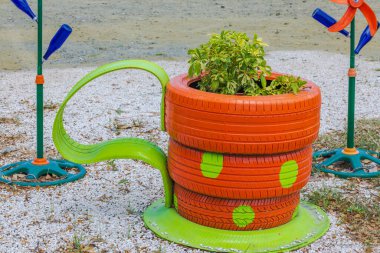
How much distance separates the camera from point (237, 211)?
3.93 m

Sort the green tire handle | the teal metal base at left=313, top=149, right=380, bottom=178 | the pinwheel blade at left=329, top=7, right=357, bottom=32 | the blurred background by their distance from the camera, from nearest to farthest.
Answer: the green tire handle → the pinwheel blade at left=329, top=7, right=357, bottom=32 → the teal metal base at left=313, top=149, right=380, bottom=178 → the blurred background

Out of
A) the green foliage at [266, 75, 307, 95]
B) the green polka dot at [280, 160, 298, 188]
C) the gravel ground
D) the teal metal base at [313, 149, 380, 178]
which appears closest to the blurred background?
the gravel ground

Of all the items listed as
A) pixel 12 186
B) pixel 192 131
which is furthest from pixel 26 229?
pixel 192 131

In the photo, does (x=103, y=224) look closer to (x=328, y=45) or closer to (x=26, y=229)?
(x=26, y=229)

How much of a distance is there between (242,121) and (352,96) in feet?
5.98

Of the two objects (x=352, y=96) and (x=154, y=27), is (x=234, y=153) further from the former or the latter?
(x=154, y=27)

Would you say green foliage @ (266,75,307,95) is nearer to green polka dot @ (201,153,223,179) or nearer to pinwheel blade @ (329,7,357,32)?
green polka dot @ (201,153,223,179)

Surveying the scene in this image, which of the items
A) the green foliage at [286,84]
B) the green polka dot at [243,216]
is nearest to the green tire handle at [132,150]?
the green polka dot at [243,216]

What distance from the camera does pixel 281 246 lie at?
392 centimetres

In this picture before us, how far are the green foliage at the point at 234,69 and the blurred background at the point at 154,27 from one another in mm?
5346

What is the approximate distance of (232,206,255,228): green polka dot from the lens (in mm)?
3928

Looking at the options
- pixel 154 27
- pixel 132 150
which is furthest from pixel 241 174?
pixel 154 27

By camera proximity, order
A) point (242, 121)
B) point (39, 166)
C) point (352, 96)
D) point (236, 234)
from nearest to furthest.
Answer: point (242, 121)
point (236, 234)
point (39, 166)
point (352, 96)

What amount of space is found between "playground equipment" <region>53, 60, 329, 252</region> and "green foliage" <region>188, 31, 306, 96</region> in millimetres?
216
